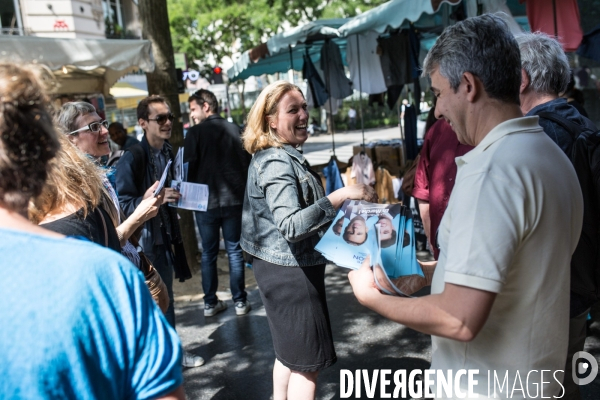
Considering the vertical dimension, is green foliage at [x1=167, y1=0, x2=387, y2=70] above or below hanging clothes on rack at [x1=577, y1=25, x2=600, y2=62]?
above

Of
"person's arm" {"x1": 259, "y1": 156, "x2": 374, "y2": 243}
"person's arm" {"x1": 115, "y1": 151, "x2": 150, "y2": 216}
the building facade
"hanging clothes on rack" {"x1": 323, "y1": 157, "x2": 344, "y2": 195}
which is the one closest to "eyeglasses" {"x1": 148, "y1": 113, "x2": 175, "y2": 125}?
"person's arm" {"x1": 115, "y1": 151, "x2": 150, "y2": 216}

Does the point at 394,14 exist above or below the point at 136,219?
above

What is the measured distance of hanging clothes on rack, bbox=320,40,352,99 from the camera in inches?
317

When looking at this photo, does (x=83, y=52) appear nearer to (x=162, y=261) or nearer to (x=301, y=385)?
(x=162, y=261)

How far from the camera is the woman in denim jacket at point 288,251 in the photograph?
2.44 m

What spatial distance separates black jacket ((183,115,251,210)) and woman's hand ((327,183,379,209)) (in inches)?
108

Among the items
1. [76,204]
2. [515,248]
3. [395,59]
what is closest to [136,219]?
[76,204]

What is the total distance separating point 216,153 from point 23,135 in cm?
411

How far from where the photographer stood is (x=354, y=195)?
7.39 ft

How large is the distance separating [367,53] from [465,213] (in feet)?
23.0

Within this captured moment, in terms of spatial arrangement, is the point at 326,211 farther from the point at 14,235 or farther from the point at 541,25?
the point at 541,25

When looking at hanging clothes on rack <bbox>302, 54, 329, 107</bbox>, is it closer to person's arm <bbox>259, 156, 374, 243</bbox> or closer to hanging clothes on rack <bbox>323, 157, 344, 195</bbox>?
hanging clothes on rack <bbox>323, 157, 344, 195</bbox>

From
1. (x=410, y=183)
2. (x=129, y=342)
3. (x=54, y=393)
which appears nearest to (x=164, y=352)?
(x=129, y=342)

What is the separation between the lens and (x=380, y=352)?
3.92 m
